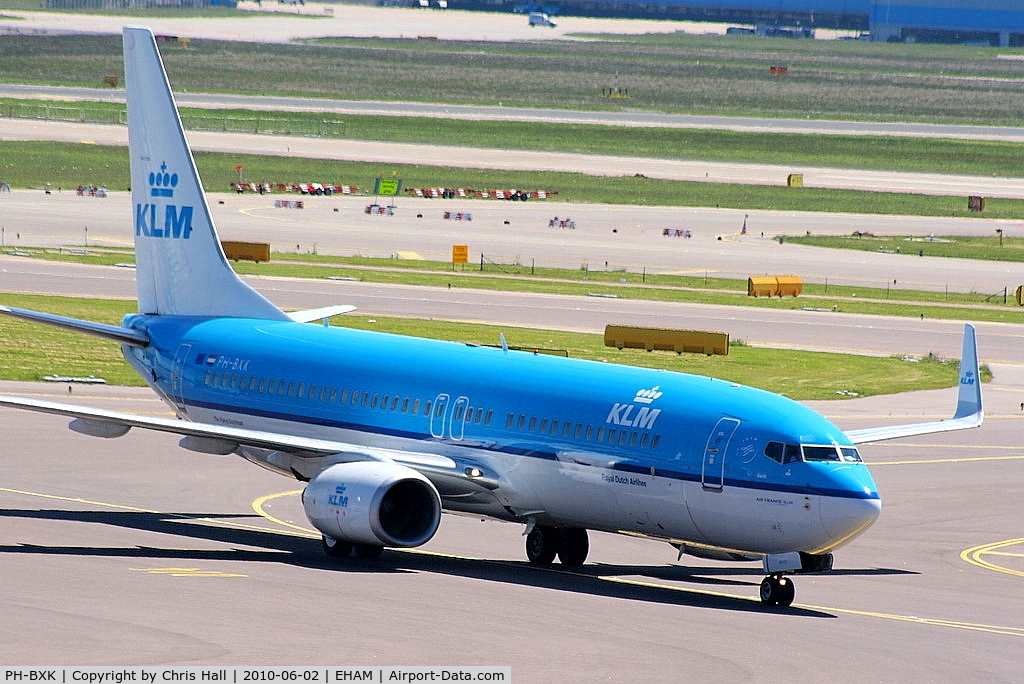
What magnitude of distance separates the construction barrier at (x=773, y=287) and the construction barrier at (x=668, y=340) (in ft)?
76.0

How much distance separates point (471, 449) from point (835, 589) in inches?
323

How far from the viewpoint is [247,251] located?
9838cm

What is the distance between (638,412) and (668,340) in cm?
3639

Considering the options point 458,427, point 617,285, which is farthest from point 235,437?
point 617,285

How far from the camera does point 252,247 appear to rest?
98.3 meters

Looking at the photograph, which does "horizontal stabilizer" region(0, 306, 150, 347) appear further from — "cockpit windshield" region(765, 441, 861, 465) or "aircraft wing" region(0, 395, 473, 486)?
"cockpit windshield" region(765, 441, 861, 465)

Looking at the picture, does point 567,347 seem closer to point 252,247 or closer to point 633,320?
point 633,320

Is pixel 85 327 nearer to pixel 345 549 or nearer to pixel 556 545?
pixel 345 549

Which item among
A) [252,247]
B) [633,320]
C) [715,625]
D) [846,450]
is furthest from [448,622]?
[252,247]

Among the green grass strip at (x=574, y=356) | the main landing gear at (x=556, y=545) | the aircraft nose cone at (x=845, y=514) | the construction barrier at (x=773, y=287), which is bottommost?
the main landing gear at (x=556, y=545)

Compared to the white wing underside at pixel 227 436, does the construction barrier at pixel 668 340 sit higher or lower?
lower

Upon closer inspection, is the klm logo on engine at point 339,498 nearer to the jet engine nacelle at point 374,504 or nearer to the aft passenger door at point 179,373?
the jet engine nacelle at point 374,504

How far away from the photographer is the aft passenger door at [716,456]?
110 ft

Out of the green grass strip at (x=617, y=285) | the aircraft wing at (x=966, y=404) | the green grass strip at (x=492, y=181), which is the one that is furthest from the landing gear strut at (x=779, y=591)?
the green grass strip at (x=492, y=181)
